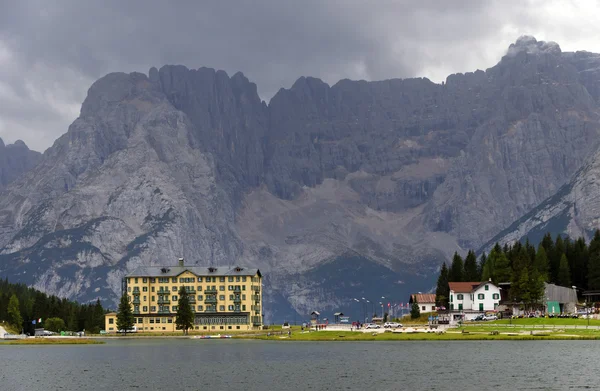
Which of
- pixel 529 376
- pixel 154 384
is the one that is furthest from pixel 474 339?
pixel 154 384

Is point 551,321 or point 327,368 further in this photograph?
point 551,321

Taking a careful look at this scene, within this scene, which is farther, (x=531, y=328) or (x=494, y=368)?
(x=531, y=328)

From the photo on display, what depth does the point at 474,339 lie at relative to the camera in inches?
6535

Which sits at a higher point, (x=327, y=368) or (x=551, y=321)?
(x=551, y=321)

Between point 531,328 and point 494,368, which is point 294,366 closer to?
point 494,368

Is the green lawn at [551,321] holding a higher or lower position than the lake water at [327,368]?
higher

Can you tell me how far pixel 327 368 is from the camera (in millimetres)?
122812

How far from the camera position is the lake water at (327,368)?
10362 centimetres

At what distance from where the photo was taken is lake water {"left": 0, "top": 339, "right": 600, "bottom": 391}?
340 feet

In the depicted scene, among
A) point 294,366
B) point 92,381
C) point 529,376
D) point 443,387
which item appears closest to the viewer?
point 443,387

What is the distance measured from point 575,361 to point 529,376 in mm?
16466

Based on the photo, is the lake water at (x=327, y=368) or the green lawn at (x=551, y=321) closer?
the lake water at (x=327, y=368)

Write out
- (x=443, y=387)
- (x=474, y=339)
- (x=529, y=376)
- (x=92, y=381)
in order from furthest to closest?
(x=474, y=339) < (x=92, y=381) < (x=529, y=376) < (x=443, y=387)

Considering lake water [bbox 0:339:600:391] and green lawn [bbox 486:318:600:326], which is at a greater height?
green lawn [bbox 486:318:600:326]
